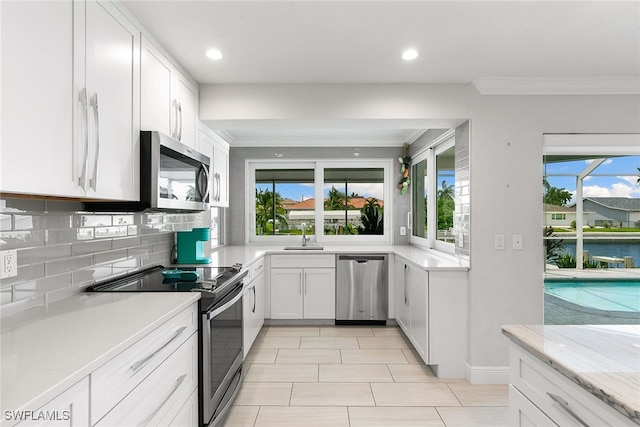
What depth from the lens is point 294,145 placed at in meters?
4.71

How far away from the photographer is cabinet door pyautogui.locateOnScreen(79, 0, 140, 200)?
59.0 inches

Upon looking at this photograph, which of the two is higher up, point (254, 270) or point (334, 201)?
point (334, 201)

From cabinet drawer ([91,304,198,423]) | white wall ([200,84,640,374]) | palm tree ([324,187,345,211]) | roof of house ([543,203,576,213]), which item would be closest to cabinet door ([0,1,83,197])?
cabinet drawer ([91,304,198,423])

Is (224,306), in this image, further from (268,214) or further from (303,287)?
(268,214)

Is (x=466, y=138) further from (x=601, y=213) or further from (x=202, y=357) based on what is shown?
(x=202, y=357)

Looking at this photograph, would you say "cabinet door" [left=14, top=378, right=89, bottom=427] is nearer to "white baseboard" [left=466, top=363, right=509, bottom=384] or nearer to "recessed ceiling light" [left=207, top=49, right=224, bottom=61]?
"recessed ceiling light" [left=207, top=49, right=224, bottom=61]

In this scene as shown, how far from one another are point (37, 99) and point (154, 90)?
1.00 metres

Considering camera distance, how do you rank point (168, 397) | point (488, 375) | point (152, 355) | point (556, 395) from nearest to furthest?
point (556, 395) < point (152, 355) < point (168, 397) < point (488, 375)

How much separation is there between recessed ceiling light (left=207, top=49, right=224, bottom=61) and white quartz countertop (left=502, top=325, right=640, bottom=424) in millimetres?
2234

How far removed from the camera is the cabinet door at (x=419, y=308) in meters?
2.93

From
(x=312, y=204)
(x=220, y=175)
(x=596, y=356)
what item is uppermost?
(x=220, y=175)

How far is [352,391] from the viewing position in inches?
104

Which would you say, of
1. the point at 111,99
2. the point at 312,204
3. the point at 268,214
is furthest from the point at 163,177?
the point at 312,204

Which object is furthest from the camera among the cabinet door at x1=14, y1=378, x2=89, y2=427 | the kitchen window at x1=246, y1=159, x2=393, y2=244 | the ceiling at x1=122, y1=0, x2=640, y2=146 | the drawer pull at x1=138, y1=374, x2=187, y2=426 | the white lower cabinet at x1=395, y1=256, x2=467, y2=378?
the kitchen window at x1=246, y1=159, x2=393, y2=244
